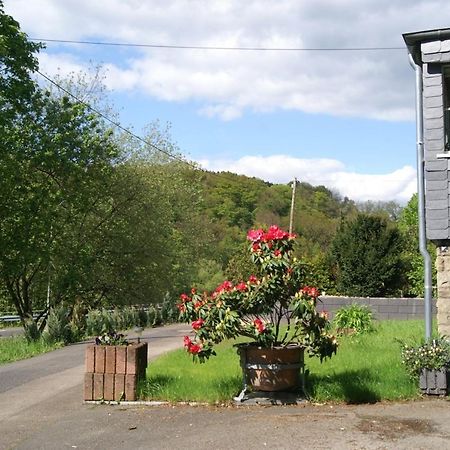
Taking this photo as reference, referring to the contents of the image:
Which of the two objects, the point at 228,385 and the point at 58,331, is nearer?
the point at 228,385

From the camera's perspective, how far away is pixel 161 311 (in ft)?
86.6

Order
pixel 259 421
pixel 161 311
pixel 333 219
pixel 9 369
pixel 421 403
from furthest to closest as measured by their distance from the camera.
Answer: pixel 333 219 < pixel 161 311 < pixel 9 369 < pixel 421 403 < pixel 259 421

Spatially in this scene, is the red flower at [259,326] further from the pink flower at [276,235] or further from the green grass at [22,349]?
the green grass at [22,349]

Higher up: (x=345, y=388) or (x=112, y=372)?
(x=112, y=372)

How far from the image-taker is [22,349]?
15891 millimetres

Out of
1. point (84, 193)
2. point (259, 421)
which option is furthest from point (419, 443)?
point (84, 193)

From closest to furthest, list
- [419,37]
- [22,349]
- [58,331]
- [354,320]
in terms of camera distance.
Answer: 1. [419,37]
2. [354,320]
3. [22,349]
4. [58,331]

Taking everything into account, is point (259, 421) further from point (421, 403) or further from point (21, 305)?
point (21, 305)

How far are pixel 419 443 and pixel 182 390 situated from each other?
129 inches

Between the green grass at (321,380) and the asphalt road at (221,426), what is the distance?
241 millimetres

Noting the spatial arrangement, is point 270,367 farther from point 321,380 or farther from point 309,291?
point 309,291

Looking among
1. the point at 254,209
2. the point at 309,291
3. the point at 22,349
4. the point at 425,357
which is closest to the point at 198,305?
the point at 309,291

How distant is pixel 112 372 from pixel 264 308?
6.89 feet

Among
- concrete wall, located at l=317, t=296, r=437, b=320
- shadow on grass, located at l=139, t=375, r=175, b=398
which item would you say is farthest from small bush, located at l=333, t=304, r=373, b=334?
shadow on grass, located at l=139, t=375, r=175, b=398
